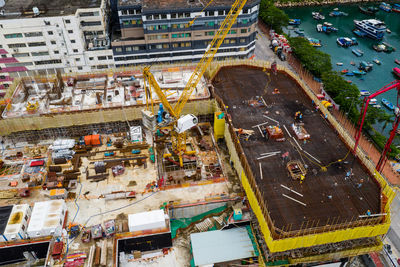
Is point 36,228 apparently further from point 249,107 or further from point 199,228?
point 249,107

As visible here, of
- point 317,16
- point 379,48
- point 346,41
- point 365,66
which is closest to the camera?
point 365,66

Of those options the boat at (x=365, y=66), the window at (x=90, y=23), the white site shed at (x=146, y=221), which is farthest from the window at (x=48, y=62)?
the boat at (x=365, y=66)

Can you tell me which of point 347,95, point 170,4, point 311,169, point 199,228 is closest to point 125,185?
point 199,228

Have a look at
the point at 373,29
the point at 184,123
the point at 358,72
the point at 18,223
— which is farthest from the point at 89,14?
the point at 373,29

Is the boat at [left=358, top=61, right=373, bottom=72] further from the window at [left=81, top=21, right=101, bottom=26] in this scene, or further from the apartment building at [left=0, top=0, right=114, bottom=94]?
the window at [left=81, top=21, right=101, bottom=26]


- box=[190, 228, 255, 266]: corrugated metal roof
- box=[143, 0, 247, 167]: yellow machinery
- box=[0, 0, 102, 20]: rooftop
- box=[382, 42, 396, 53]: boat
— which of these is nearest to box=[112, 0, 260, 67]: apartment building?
box=[143, 0, 247, 167]: yellow machinery

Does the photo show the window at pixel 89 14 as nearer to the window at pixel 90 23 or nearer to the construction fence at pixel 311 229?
the window at pixel 90 23

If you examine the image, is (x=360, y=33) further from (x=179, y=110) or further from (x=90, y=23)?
(x=90, y=23)
